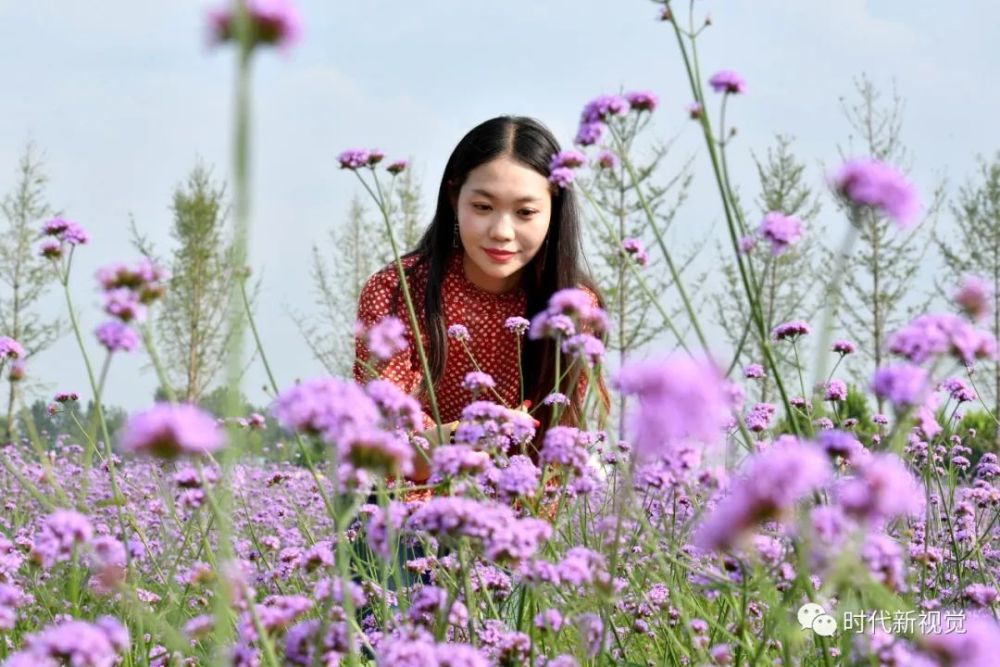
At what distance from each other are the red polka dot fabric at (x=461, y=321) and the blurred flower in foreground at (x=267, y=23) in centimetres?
297

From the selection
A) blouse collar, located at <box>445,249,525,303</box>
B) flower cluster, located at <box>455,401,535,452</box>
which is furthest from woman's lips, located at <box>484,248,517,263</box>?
flower cluster, located at <box>455,401,535,452</box>

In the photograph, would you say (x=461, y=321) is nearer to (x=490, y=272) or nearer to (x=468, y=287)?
(x=468, y=287)

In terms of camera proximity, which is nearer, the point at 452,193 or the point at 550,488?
the point at 550,488

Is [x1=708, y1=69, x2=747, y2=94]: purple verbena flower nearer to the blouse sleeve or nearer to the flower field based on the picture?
the flower field

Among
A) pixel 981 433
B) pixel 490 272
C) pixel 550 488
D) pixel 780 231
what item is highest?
pixel 780 231

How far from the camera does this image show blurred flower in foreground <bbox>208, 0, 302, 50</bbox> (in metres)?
1.32

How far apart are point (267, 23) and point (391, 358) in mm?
2840

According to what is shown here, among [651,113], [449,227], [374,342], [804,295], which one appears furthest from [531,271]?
[804,295]

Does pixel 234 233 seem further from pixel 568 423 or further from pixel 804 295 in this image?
pixel 804 295

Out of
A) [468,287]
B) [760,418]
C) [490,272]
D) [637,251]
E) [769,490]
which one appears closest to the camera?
[769,490]

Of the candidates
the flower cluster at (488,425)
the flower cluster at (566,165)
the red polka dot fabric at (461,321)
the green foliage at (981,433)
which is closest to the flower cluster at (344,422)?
the flower cluster at (488,425)

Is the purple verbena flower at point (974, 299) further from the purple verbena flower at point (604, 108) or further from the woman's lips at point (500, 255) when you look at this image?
the woman's lips at point (500, 255)

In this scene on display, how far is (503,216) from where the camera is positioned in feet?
12.8

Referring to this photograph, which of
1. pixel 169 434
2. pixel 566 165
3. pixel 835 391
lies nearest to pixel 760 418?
pixel 835 391
